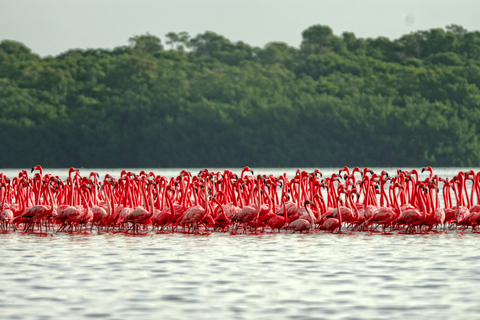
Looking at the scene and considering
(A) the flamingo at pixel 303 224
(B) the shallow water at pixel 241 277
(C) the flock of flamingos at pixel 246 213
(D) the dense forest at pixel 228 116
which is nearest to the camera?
(B) the shallow water at pixel 241 277

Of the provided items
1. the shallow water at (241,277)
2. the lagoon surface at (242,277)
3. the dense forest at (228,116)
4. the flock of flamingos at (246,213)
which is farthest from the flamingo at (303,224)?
the dense forest at (228,116)

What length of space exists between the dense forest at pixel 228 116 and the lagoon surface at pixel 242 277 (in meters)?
66.7

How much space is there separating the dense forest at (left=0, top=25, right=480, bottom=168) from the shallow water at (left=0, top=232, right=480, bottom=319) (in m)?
66.6

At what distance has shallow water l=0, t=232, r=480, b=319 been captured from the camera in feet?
34.4

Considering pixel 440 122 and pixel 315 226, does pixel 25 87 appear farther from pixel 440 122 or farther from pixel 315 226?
pixel 315 226

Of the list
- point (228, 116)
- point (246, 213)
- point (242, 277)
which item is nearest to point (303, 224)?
point (246, 213)

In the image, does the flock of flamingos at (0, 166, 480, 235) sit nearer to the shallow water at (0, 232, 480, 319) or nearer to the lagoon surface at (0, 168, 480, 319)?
the lagoon surface at (0, 168, 480, 319)

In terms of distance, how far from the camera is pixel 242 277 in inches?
508

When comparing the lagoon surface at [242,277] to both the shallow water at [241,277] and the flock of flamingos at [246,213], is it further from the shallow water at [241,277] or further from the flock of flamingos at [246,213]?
the flock of flamingos at [246,213]

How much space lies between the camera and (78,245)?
57.2ft

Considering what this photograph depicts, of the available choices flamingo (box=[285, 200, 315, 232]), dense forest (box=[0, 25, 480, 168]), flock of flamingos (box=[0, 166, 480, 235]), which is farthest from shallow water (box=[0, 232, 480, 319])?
dense forest (box=[0, 25, 480, 168])

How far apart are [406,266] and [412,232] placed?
573cm

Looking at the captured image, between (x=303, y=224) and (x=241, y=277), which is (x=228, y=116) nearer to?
(x=303, y=224)

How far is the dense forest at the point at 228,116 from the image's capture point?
84438mm
